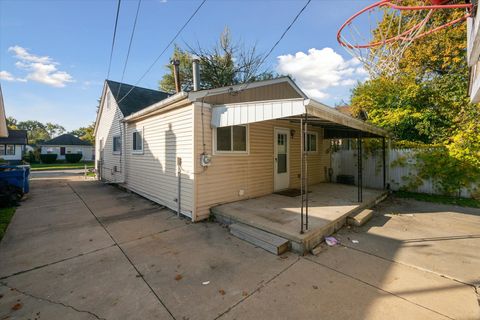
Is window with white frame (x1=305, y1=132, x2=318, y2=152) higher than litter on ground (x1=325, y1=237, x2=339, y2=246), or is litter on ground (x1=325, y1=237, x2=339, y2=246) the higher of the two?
window with white frame (x1=305, y1=132, x2=318, y2=152)

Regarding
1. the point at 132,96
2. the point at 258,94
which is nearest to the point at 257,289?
the point at 258,94

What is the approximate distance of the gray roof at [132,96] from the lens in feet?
34.4

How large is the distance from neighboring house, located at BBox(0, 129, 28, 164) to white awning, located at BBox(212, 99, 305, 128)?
3059 cm

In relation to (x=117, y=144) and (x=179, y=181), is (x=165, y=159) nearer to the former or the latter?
(x=179, y=181)

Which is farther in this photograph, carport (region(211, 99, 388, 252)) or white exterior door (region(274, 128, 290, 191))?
white exterior door (region(274, 128, 290, 191))

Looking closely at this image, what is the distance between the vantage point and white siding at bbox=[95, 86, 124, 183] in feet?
34.9

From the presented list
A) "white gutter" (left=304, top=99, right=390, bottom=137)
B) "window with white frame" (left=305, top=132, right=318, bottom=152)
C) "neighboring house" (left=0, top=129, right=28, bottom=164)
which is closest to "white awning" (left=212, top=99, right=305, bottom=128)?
"white gutter" (left=304, top=99, right=390, bottom=137)

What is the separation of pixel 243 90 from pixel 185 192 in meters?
3.57

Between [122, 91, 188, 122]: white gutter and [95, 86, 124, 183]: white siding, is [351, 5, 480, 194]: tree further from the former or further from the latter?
[95, 86, 124, 183]: white siding

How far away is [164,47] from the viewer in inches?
314

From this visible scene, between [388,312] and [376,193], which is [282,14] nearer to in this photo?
[388,312]

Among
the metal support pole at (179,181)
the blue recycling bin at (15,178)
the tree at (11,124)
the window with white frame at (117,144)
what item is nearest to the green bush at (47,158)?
the tree at (11,124)

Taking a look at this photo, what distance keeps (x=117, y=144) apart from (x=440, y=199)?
566 inches

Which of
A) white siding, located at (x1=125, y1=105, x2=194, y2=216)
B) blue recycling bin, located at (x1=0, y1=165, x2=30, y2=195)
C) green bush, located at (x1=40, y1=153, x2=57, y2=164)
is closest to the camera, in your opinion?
white siding, located at (x1=125, y1=105, x2=194, y2=216)
